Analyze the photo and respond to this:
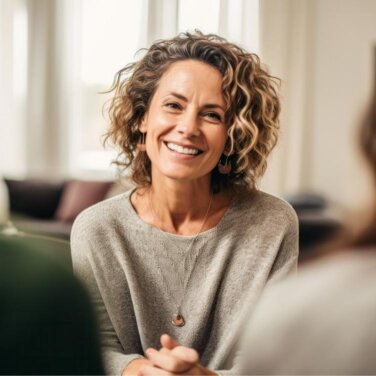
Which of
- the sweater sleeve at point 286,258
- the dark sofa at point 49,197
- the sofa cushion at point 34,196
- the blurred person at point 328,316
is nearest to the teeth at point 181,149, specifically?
the sweater sleeve at point 286,258

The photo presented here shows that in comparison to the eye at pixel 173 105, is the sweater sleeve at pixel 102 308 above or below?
below

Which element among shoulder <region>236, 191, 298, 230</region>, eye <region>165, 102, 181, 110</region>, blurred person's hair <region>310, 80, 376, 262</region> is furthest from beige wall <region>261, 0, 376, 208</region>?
blurred person's hair <region>310, 80, 376, 262</region>

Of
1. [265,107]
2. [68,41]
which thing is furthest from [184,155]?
[68,41]

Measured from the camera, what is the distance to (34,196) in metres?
2.05

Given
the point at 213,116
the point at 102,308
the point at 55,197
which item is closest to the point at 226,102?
the point at 213,116

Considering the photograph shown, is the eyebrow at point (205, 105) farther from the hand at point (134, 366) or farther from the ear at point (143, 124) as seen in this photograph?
the hand at point (134, 366)

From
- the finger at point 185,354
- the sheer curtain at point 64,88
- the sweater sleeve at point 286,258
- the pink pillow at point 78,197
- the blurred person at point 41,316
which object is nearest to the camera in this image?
the blurred person at point 41,316

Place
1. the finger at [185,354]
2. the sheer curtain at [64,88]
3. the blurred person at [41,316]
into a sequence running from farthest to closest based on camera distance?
the sheer curtain at [64,88] → the finger at [185,354] → the blurred person at [41,316]

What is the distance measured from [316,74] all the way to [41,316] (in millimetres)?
683

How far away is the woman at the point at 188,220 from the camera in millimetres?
575

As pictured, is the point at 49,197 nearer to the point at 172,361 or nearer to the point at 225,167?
the point at 225,167

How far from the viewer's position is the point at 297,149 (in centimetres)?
86

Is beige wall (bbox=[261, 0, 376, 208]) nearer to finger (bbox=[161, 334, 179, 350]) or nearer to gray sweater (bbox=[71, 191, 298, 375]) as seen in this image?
gray sweater (bbox=[71, 191, 298, 375])

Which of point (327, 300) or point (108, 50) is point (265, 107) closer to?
point (327, 300)
